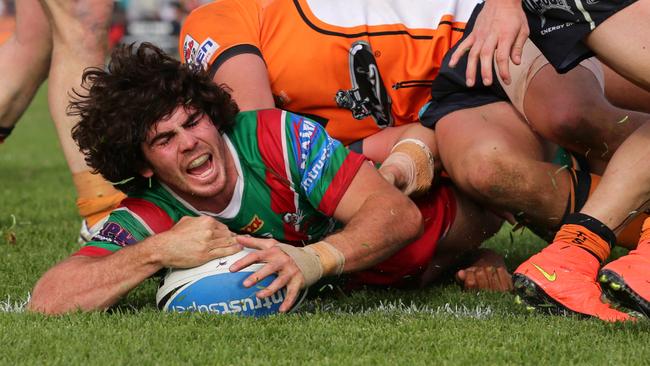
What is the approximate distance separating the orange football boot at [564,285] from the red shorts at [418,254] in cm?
84

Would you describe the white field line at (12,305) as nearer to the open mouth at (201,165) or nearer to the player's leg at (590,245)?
the open mouth at (201,165)

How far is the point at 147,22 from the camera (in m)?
27.7

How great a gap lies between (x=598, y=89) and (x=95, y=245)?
226cm

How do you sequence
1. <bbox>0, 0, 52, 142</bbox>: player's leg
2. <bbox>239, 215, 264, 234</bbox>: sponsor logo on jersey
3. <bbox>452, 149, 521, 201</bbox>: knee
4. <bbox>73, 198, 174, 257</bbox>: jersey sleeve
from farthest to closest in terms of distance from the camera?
1. <bbox>0, 0, 52, 142</bbox>: player's leg
2. <bbox>452, 149, 521, 201</bbox>: knee
3. <bbox>239, 215, 264, 234</bbox>: sponsor logo on jersey
4. <bbox>73, 198, 174, 257</bbox>: jersey sleeve

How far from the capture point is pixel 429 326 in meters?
3.92

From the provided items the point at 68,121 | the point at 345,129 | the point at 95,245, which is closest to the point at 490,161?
the point at 345,129

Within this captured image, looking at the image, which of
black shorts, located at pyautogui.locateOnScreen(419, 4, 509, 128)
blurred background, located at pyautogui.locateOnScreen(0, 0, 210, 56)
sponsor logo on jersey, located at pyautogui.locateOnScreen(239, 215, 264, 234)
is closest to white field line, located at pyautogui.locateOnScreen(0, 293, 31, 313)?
sponsor logo on jersey, located at pyautogui.locateOnScreen(239, 215, 264, 234)

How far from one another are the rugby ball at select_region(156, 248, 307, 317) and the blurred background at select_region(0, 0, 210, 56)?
22289 millimetres

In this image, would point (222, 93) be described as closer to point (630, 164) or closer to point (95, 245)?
point (95, 245)

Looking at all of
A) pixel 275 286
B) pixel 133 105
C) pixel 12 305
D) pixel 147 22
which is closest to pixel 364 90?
pixel 133 105

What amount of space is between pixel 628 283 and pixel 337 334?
94 centimetres

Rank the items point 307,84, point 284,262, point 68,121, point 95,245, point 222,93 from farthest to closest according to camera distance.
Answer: point 68,121, point 307,84, point 222,93, point 95,245, point 284,262

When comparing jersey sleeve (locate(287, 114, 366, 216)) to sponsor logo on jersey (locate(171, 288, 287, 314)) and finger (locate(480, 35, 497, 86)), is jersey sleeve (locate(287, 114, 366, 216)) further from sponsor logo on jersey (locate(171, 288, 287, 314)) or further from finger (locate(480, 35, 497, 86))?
finger (locate(480, 35, 497, 86))

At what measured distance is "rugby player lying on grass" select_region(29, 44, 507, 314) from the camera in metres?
4.00
